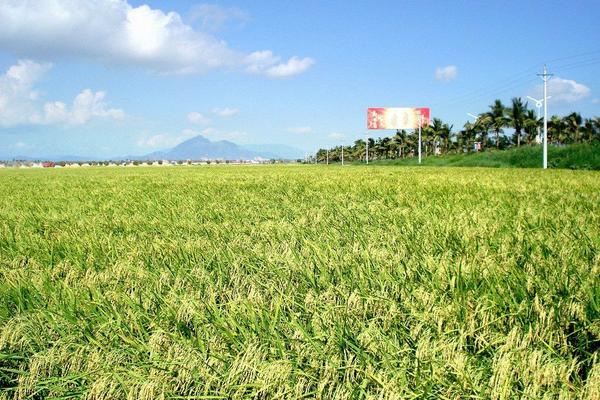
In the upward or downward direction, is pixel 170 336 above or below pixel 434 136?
below

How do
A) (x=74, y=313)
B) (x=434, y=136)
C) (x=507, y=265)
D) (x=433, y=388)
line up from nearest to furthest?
(x=433, y=388), (x=74, y=313), (x=507, y=265), (x=434, y=136)

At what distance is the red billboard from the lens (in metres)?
104

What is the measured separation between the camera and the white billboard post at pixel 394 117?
104188mm

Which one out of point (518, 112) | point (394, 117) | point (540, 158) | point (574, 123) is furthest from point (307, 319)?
point (394, 117)

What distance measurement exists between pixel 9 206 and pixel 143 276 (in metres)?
6.94

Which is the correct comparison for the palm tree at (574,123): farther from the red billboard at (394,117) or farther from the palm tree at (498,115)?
the red billboard at (394,117)

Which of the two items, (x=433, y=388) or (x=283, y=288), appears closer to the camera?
(x=433, y=388)

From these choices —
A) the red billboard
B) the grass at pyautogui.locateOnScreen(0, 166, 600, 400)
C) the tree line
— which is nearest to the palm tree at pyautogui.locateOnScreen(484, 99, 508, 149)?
the tree line

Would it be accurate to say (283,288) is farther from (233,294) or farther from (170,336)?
(170,336)

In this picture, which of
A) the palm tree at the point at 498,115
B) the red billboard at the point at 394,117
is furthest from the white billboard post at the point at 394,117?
the palm tree at the point at 498,115

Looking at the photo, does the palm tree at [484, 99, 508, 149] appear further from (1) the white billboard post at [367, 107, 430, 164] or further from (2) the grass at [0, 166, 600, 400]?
(2) the grass at [0, 166, 600, 400]

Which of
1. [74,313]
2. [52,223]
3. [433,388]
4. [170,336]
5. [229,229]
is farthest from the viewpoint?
[52,223]

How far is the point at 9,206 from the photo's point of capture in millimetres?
8297

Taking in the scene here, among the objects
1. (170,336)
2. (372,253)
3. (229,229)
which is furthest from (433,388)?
(229,229)
